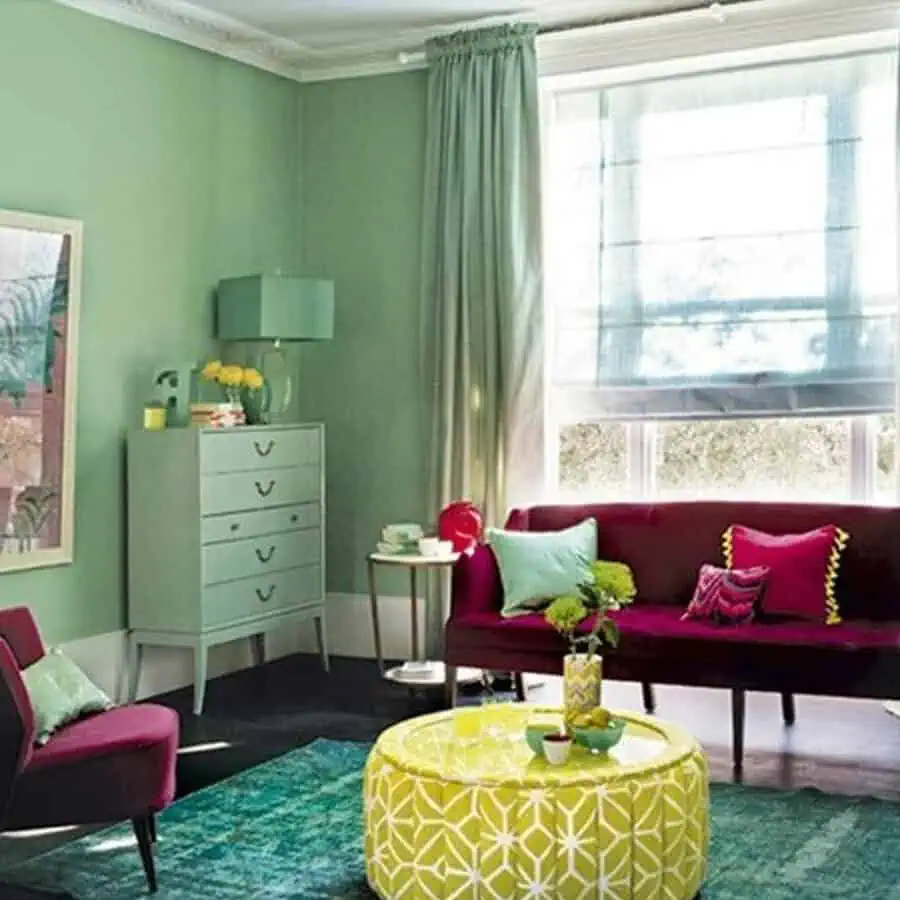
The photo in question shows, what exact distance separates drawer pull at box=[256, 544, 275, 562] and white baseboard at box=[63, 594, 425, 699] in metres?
0.63

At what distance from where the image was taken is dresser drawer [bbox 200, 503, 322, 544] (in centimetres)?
636

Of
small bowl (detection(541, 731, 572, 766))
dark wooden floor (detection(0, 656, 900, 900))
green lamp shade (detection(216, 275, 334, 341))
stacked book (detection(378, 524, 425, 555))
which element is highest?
green lamp shade (detection(216, 275, 334, 341))

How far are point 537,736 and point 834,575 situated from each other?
2.30 m

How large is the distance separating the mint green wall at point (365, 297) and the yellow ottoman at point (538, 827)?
12.1 feet

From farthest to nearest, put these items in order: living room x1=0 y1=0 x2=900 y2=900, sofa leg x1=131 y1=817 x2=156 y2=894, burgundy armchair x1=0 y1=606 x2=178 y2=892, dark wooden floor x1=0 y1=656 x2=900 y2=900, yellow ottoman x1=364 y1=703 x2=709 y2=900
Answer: living room x1=0 y1=0 x2=900 y2=900 → dark wooden floor x1=0 y1=656 x2=900 y2=900 → sofa leg x1=131 y1=817 x2=156 y2=894 → burgundy armchair x1=0 y1=606 x2=178 y2=892 → yellow ottoman x1=364 y1=703 x2=709 y2=900

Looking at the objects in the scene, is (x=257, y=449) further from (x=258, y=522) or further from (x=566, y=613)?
(x=566, y=613)

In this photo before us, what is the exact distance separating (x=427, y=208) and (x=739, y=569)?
260 centimetres

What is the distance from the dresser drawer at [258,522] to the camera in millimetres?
6359

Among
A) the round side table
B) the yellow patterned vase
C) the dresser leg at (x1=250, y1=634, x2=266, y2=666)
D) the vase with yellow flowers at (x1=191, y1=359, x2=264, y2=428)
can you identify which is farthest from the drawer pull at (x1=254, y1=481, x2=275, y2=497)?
the yellow patterned vase

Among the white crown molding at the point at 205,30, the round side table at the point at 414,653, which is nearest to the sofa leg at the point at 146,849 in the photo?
the round side table at the point at 414,653

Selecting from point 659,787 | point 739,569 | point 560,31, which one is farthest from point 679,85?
point 659,787

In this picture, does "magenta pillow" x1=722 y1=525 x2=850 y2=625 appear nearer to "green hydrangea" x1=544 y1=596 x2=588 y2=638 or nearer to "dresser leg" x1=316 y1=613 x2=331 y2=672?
"green hydrangea" x1=544 y1=596 x2=588 y2=638

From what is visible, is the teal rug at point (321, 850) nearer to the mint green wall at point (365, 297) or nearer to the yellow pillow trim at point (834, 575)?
the yellow pillow trim at point (834, 575)

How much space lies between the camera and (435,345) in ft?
23.7
